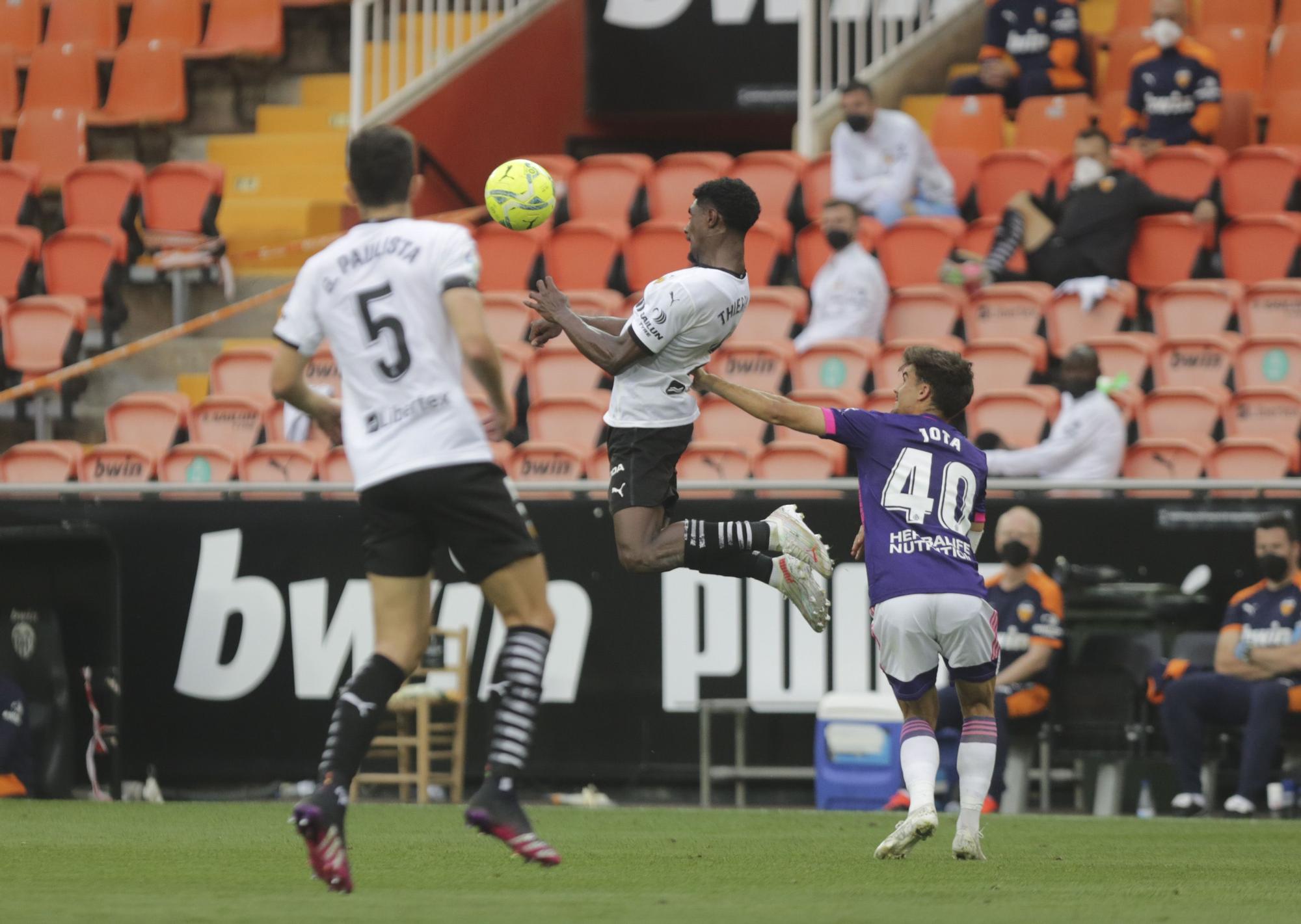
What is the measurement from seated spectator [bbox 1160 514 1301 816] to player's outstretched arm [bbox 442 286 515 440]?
19.6ft

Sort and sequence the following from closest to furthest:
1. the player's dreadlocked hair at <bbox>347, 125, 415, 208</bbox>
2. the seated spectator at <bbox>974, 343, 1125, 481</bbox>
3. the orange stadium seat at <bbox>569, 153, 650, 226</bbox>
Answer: the player's dreadlocked hair at <bbox>347, 125, 415, 208</bbox>, the seated spectator at <bbox>974, 343, 1125, 481</bbox>, the orange stadium seat at <bbox>569, 153, 650, 226</bbox>

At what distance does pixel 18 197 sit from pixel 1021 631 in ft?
33.8

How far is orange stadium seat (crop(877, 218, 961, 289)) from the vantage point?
47.8ft

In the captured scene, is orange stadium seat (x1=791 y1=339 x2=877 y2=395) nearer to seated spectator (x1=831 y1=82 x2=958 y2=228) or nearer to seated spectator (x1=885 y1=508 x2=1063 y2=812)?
seated spectator (x1=831 y1=82 x2=958 y2=228)

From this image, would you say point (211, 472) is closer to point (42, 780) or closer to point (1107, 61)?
point (42, 780)

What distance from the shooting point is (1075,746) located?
11109 millimetres

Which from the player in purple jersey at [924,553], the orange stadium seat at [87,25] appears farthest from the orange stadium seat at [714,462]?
the orange stadium seat at [87,25]

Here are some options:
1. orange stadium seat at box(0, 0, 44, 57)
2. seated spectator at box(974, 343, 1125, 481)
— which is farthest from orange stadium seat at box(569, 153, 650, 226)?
orange stadium seat at box(0, 0, 44, 57)

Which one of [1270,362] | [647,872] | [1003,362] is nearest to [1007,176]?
[1003,362]

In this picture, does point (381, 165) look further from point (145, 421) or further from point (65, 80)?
point (65, 80)

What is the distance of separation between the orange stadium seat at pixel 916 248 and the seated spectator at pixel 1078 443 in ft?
8.51

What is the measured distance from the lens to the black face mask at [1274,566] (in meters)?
10.5

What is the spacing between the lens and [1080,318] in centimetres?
1379

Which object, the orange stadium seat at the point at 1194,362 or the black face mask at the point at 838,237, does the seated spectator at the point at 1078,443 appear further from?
the black face mask at the point at 838,237
